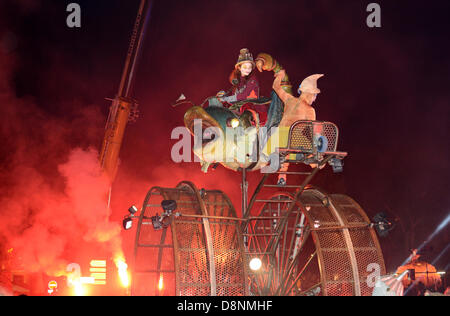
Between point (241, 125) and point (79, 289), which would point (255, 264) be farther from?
point (79, 289)

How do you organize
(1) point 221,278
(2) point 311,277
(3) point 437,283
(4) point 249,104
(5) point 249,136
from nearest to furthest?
(1) point 221,278 → (5) point 249,136 → (4) point 249,104 → (3) point 437,283 → (2) point 311,277

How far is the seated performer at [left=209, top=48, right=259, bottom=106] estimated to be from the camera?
9.06 meters

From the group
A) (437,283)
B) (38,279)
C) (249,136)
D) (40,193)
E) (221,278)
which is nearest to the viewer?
Result: (221,278)

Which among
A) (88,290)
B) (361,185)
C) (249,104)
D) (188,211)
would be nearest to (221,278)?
(188,211)

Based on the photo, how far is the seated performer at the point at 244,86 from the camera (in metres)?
9.06

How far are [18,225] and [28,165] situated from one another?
3.03m

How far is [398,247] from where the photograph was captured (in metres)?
25.6

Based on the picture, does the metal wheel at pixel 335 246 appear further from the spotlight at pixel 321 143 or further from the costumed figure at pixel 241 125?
the spotlight at pixel 321 143

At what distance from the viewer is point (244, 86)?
9.13 m

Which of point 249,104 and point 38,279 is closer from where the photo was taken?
point 249,104

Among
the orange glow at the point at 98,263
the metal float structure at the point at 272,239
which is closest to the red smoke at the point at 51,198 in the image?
the orange glow at the point at 98,263

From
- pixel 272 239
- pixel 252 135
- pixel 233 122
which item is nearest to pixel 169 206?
pixel 233 122

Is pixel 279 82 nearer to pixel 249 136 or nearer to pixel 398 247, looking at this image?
pixel 249 136

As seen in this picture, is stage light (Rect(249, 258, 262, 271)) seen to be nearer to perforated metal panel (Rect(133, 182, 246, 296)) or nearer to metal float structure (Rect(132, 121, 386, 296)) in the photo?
metal float structure (Rect(132, 121, 386, 296))
